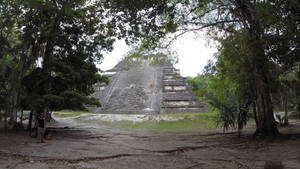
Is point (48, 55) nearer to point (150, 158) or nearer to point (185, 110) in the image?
point (150, 158)

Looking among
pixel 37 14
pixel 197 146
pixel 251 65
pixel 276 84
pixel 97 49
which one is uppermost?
pixel 37 14

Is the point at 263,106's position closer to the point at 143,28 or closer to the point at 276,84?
the point at 276,84

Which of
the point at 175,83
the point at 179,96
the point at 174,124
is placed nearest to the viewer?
the point at 174,124

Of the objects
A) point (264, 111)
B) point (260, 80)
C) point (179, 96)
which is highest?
point (260, 80)

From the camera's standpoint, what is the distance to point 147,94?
2489 cm

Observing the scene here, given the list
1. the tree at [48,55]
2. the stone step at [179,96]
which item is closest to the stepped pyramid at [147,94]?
the stone step at [179,96]

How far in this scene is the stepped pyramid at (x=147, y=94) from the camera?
20250 millimetres

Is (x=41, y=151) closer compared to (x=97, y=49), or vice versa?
(x=41, y=151)

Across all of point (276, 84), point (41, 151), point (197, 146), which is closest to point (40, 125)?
point (41, 151)

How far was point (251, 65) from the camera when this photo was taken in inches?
304

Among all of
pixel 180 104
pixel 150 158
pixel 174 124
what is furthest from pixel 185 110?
pixel 150 158

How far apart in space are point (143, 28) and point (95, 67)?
139 inches

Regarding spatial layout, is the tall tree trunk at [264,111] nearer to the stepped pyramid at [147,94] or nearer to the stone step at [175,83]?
the stepped pyramid at [147,94]

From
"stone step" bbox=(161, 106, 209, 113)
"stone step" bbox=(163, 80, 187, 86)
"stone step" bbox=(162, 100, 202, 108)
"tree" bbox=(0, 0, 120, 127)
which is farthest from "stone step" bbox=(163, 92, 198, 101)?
"tree" bbox=(0, 0, 120, 127)
